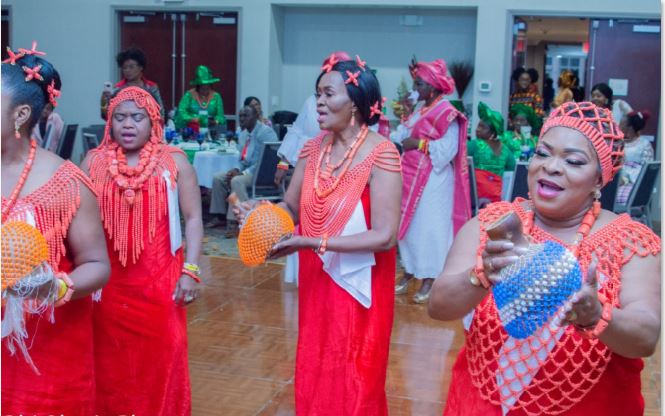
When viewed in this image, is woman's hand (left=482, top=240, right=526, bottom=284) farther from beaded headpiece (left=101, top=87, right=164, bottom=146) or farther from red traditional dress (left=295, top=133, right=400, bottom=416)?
beaded headpiece (left=101, top=87, right=164, bottom=146)

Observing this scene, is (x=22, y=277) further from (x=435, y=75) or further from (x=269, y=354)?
(x=435, y=75)

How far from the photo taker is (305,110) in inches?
266

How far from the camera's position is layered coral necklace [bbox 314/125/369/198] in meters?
3.12

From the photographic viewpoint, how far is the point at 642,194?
771cm

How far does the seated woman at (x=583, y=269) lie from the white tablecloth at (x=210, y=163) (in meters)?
6.85

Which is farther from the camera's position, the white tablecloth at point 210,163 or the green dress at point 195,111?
the green dress at point 195,111

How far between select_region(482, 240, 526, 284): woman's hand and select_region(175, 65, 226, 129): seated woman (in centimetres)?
846

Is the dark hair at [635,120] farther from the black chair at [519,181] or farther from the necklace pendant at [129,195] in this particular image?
the necklace pendant at [129,195]

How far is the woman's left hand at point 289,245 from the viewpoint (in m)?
2.94

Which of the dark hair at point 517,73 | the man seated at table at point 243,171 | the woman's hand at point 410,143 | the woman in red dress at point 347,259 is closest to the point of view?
the woman in red dress at point 347,259

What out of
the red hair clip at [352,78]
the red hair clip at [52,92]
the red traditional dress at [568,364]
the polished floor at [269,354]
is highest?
the red hair clip at [352,78]

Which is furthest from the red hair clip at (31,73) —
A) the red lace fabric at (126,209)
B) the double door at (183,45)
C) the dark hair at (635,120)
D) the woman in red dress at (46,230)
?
the double door at (183,45)

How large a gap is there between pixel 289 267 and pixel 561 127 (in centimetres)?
404

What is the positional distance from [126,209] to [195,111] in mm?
6986
